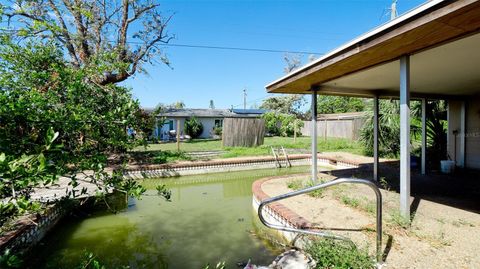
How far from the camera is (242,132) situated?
1501 centimetres

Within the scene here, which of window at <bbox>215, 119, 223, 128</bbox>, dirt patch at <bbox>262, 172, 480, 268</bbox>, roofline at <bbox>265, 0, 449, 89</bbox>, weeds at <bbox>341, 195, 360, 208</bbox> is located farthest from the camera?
window at <bbox>215, 119, 223, 128</bbox>

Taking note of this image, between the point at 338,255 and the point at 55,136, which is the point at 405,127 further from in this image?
the point at 55,136

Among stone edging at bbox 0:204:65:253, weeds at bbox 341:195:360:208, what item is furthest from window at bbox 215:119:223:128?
weeds at bbox 341:195:360:208

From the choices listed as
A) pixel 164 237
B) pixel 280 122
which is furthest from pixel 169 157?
pixel 280 122

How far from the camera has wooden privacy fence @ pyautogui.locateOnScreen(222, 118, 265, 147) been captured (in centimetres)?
1466

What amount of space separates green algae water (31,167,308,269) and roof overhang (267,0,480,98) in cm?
302

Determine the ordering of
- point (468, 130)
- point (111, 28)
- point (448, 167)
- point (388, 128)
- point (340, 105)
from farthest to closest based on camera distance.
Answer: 1. point (340, 105)
2. point (111, 28)
3. point (388, 128)
4. point (468, 130)
5. point (448, 167)

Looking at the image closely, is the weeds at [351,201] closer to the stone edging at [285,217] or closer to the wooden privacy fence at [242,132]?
the stone edging at [285,217]

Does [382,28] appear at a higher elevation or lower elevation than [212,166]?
higher

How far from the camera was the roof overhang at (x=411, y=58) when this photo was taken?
2.45 meters

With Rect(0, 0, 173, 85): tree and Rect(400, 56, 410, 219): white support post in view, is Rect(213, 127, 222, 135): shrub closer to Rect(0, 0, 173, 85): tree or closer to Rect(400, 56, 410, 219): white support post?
Rect(0, 0, 173, 85): tree

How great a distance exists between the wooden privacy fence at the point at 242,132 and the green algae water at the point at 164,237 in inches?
316

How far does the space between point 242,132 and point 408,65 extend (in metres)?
11.7

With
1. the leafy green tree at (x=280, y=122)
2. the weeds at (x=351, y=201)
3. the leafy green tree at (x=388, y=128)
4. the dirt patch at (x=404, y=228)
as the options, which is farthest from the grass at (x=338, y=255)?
the leafy green tree at (x=280, y=122)
